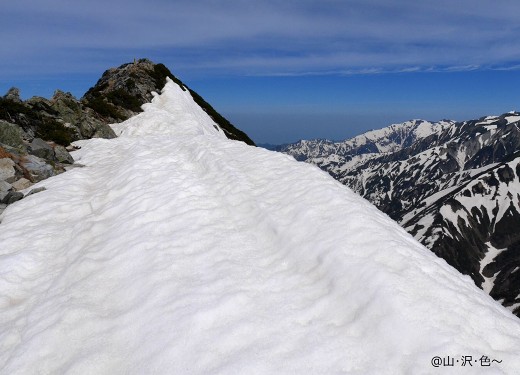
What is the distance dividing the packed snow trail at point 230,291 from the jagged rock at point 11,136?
7.22 m

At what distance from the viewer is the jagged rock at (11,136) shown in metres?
17.5

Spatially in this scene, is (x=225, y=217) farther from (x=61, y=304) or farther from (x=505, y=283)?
(x=505, y=283)

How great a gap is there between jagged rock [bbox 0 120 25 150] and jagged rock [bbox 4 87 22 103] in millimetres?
10746

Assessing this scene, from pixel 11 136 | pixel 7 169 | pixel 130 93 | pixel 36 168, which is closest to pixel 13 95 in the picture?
pixel 11 136

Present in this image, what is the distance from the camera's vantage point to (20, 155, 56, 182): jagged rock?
15.4 metres

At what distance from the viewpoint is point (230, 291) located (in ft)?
23.4

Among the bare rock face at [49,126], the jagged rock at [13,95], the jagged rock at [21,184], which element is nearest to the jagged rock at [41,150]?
the bare rock face at [49,126]

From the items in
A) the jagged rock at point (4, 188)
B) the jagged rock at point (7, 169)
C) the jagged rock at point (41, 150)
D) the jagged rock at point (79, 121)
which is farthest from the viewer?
the jagged rock at point (79, 121)

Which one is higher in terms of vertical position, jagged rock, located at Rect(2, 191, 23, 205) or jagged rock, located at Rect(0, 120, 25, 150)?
jagged rock, located at Rect(0, 120, 25, 150)

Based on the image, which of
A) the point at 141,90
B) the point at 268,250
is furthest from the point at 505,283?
the point at 268,250

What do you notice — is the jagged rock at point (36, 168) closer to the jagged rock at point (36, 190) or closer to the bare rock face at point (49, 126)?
the bare rock face at point (49, 126)

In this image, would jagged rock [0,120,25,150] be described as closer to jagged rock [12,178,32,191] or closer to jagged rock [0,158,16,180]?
jagged rock [0,158,16,180]

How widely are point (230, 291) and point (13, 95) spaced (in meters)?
29.7

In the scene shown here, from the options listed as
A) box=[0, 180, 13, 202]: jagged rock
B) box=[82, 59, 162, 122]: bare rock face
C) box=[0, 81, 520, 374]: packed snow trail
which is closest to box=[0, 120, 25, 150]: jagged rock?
box=[0, 180, 13, 202]: jagged rock
